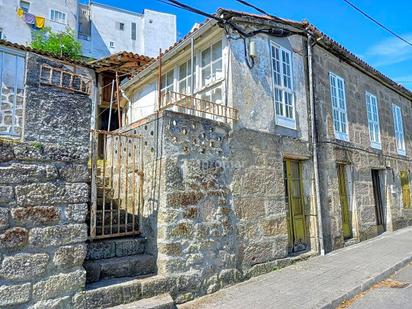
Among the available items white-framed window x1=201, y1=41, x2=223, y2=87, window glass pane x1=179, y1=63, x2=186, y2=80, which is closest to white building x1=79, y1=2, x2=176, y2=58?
window glass pane x1=179, y1=63, x2=186, y2=80

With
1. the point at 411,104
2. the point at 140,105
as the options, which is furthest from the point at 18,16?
the point at 411,104

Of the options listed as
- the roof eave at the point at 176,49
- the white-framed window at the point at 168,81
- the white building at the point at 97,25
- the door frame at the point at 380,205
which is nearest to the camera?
the roof eave at the point at 176,49

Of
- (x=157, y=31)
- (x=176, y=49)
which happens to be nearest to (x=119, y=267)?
(x=176, y=49)

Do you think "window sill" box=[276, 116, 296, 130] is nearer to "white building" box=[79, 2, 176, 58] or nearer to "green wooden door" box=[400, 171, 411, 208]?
"green wooden door" box=[400, 171, 411, 208]

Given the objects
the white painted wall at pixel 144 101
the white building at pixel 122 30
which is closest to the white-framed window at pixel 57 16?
the white building at pixel 122 30

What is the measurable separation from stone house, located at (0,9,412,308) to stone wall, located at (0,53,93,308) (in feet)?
0.04

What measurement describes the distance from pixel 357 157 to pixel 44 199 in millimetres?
8728

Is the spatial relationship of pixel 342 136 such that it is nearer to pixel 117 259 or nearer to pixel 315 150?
pixel 315 150

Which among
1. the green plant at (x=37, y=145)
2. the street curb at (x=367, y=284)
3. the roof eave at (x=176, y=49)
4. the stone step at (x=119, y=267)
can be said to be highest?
the roof eave at (x=176, y=49)

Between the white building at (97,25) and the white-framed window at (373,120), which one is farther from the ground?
the white building at (97,25)

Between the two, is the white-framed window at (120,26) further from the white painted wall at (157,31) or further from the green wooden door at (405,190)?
the green wooden door at (405,190)

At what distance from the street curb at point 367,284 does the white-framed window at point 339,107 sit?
141 inches

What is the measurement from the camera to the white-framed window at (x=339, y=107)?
8812 mm

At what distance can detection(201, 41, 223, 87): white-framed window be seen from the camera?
6.57 metres
